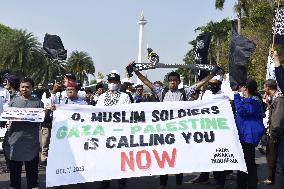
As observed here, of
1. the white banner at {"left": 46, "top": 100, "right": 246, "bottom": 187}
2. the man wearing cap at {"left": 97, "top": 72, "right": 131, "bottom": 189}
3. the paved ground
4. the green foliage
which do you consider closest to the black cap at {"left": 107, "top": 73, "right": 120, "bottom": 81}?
the man wearing cap at {"left": 97, "top": 72, "right": 131, "bottom": 189}

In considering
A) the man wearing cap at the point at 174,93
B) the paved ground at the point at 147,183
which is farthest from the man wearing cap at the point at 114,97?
the man wearing cap at the point at 174,93

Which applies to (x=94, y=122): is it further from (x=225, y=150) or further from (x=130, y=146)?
(x=225, y=150)

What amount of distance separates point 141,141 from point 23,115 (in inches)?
65.0

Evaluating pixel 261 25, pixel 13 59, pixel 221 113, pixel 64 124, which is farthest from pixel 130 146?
pixel 13 59

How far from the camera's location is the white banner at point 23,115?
21.2 feet

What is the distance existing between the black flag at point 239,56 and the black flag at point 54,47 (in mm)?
4799

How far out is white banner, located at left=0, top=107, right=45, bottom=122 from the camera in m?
6.46

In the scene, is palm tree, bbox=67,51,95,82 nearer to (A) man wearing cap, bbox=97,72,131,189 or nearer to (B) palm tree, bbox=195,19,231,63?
(B) palm tree, bbox=195,19,231,63

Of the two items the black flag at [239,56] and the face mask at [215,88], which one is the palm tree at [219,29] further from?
the face mask at [215,88]

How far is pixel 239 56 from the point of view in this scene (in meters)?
7.99

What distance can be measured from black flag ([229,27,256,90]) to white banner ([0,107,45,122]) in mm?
3113

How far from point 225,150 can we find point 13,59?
52.5 meters

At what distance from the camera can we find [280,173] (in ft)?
21.5

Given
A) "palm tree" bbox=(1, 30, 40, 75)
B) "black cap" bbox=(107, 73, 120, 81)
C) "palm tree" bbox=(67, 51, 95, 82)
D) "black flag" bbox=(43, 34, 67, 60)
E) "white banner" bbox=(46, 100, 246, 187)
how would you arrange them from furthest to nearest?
"palm tree" bbox=(67, 51, 95, 82), "palm tree" bbox=(1, 30, 40, 75), "black flag" bbox=(43, 34, 67, 60), "black cap" bbox=(107, 73, 120, 81), "white banner" bbox=(46, 100, 246, 187)
